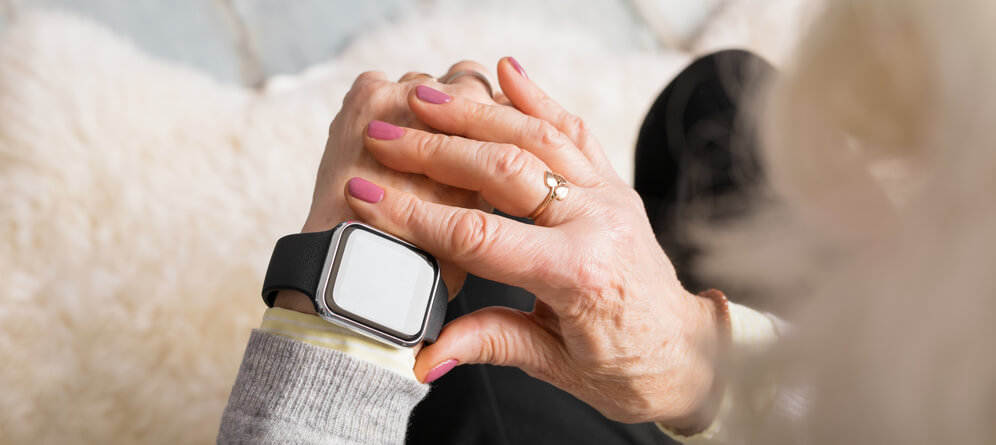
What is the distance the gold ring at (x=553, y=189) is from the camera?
53 centimetres

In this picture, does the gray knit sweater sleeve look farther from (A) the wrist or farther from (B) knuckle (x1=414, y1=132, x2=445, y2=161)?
(A) the wrist

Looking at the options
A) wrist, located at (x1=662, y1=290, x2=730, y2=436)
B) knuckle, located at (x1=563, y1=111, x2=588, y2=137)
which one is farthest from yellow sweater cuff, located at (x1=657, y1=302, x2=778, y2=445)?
knuckle, located at (x1=563, y1=111, x2=588, y2=137)

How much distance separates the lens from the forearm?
0.49m

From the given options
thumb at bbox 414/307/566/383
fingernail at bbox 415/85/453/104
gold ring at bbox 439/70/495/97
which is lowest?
thumb at bbox 414/307/566/383

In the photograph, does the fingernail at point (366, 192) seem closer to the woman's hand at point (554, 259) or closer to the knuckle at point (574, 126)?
the woman's hand at point (554, 259)

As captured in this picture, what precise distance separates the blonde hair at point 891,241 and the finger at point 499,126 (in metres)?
0.20

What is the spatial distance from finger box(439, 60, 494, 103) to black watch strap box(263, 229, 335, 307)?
233mm

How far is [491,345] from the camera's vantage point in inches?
21.3

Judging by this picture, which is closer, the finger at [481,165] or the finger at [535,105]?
the finger at [481,165]

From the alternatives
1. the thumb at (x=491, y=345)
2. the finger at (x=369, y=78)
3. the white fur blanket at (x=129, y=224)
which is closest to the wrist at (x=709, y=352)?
the thumb at (x=491, y=345)

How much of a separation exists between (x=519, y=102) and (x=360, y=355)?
0.30 m

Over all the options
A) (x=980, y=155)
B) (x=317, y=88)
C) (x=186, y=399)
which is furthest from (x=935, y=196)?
(x=317, y=88)

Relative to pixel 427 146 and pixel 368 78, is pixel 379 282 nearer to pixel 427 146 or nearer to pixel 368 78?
pixel 427 146

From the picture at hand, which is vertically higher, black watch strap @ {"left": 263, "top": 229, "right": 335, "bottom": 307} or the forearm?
black watch strap @ {"left": 263, "top": 229, "right": 335, "bottom": 307}
